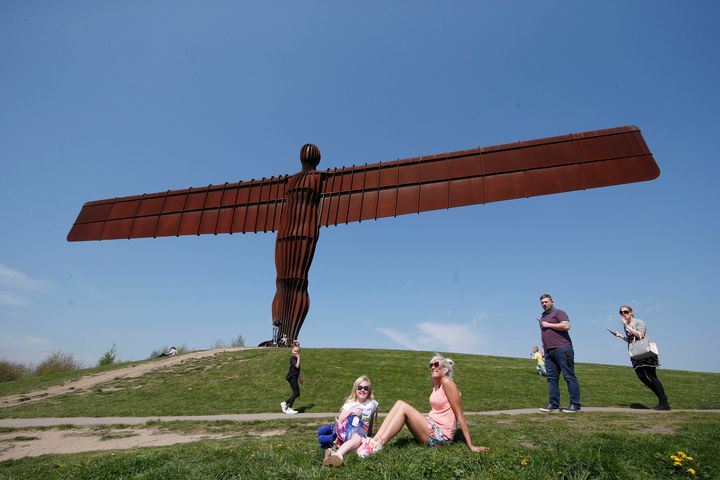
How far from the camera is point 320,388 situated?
42.7ft

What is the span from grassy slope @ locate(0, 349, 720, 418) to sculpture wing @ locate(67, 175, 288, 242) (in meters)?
6.19

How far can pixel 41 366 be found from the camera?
2619cm

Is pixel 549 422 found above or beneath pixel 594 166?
beneath

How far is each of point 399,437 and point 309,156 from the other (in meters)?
14.9

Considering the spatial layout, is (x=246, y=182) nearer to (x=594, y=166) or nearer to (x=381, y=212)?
(x=381, y=212)

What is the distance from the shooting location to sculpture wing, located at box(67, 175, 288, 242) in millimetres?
19172

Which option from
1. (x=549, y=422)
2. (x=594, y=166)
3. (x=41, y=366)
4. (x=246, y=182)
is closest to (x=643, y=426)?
(x=549, y=422)

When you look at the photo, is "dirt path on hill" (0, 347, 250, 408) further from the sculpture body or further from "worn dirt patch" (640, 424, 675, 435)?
"worn dirt patch" (640, 424, 675, 435)

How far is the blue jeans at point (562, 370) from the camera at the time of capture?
8.10 meters

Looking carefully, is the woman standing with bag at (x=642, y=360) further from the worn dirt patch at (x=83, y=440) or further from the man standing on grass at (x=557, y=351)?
the worn dirt patch at (x=83, y=440)

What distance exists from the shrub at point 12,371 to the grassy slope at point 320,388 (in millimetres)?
11088

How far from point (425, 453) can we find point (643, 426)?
4220mm

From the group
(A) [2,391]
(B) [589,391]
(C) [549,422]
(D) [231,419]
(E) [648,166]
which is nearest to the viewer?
(C) [549,422]

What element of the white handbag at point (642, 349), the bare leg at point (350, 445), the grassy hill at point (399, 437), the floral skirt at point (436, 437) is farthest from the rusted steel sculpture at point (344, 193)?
the bare leg at point (350, 445)
